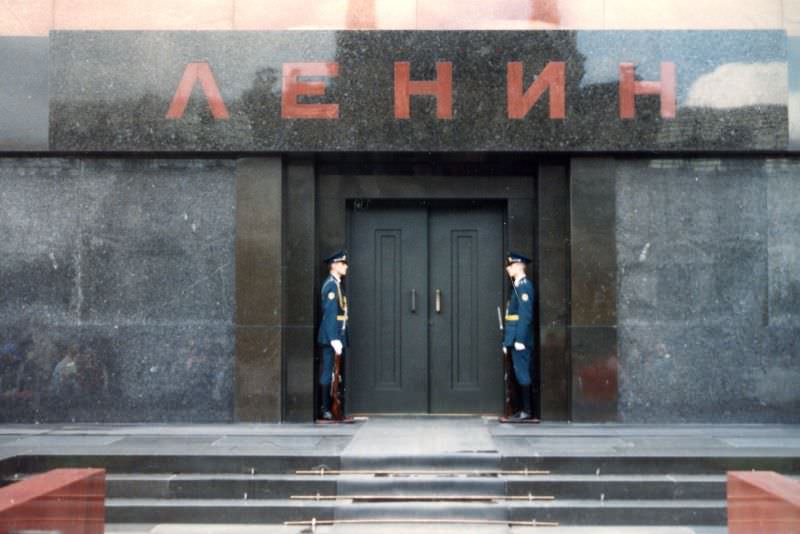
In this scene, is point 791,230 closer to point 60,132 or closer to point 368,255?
point 368,255

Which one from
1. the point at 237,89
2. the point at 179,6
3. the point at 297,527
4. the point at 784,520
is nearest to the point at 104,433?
the point at 297,527

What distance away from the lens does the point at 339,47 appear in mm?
12133

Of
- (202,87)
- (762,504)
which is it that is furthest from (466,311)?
(762,504)

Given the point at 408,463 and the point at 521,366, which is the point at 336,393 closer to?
the point at 521,366

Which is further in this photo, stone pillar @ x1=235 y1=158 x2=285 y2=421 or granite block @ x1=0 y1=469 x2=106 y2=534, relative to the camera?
stone pillar @ x1=235 y1=158 x2=285 y2=421

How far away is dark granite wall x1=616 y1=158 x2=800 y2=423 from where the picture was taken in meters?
12.0

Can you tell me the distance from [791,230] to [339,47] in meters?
5.73

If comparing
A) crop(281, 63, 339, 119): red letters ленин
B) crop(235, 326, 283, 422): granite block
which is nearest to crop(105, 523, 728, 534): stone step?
crop(235, 326, 283, 422): granite block

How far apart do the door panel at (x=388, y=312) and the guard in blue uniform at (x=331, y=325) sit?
662 mm

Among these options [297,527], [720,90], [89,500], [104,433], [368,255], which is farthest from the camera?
[368,255]

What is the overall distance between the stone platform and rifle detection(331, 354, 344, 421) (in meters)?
1.45

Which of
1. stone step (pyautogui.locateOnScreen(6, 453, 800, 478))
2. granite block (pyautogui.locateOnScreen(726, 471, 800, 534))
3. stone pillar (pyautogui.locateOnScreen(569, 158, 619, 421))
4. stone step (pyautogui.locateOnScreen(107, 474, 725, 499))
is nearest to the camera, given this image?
granite block (pyautogui.locateOnScreen(726, 471, 800, 534))

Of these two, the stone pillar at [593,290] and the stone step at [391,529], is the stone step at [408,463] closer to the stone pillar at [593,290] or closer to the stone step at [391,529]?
the stone step at [391,529]

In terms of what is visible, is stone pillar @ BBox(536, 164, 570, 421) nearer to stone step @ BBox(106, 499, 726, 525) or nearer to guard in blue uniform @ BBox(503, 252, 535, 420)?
guard in blue uniform @ BBox(503, 252, 535, 420)
